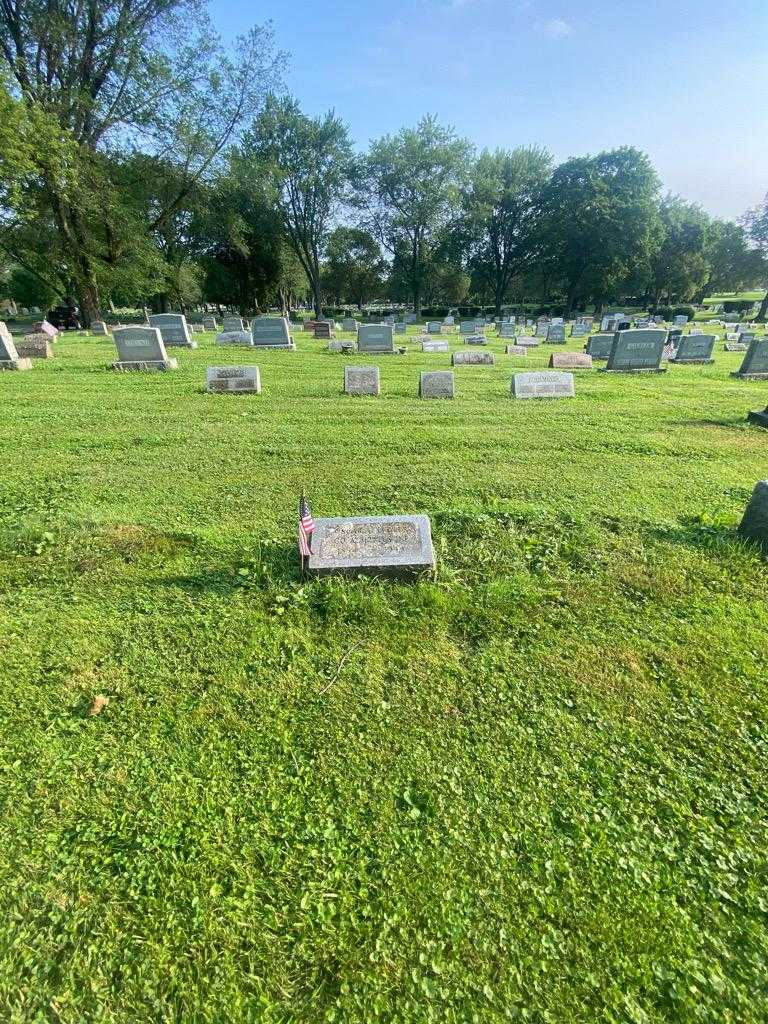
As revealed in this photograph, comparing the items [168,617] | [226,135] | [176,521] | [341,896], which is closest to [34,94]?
[226,135]

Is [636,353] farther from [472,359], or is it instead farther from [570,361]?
[472,359]

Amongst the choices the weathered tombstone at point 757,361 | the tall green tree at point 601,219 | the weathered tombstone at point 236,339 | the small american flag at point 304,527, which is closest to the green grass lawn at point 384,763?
the small american flag at point 304,527

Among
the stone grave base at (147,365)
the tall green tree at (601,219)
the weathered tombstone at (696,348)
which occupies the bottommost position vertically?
the weathered tombstone at (696,348)

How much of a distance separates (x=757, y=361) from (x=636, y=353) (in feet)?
9.73

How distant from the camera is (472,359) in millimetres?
13531

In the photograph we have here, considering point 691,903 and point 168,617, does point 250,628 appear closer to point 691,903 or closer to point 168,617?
point 168,617

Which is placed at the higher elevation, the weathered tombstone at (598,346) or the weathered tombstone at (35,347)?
the weathered tombstone at (35,347)

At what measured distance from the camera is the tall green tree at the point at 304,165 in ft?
124

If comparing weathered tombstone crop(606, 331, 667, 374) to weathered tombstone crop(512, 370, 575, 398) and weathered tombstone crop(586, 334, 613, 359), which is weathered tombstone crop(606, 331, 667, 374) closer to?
weathered tombstone crop(586, 334, 613, 359)

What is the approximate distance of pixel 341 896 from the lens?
1.56m

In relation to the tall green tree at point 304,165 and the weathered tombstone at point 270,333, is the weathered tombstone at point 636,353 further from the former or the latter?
the tall green tree at point 304,165

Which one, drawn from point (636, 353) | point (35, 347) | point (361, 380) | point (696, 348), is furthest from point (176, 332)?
point (696, 348)

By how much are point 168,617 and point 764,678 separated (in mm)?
3357

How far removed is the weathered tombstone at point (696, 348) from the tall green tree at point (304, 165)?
103 feet
